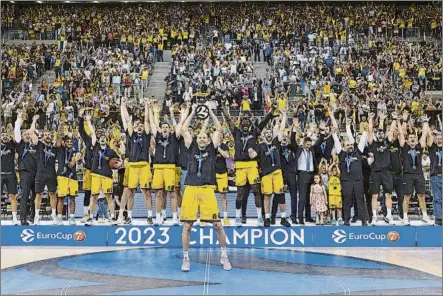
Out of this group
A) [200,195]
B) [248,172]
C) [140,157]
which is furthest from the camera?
[140,157]

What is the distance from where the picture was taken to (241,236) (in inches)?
423

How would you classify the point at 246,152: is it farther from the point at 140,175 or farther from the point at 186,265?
the point at 186,265

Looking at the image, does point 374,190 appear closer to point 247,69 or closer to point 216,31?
point 247,69

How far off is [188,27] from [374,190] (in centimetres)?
1642

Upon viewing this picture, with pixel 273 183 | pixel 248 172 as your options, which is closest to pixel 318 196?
pixel 273 183

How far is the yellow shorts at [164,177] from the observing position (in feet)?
34.6

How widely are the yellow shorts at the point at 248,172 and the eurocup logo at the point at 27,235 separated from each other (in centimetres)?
388

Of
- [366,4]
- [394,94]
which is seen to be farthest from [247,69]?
[366,4]

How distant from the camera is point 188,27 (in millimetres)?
25781

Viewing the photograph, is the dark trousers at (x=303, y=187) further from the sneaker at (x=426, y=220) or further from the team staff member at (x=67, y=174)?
the team staff member at (x=67, y=174)

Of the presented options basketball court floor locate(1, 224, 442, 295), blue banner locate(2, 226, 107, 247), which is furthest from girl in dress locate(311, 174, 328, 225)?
blue banner locate(2, 226, 107, 247)

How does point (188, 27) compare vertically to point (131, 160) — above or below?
above

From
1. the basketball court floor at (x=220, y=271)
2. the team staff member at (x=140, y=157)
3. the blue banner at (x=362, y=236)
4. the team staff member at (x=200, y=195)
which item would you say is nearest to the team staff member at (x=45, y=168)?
the basketball court floor at (x=220, y=271)

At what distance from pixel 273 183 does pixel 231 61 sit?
12376 millimetres
